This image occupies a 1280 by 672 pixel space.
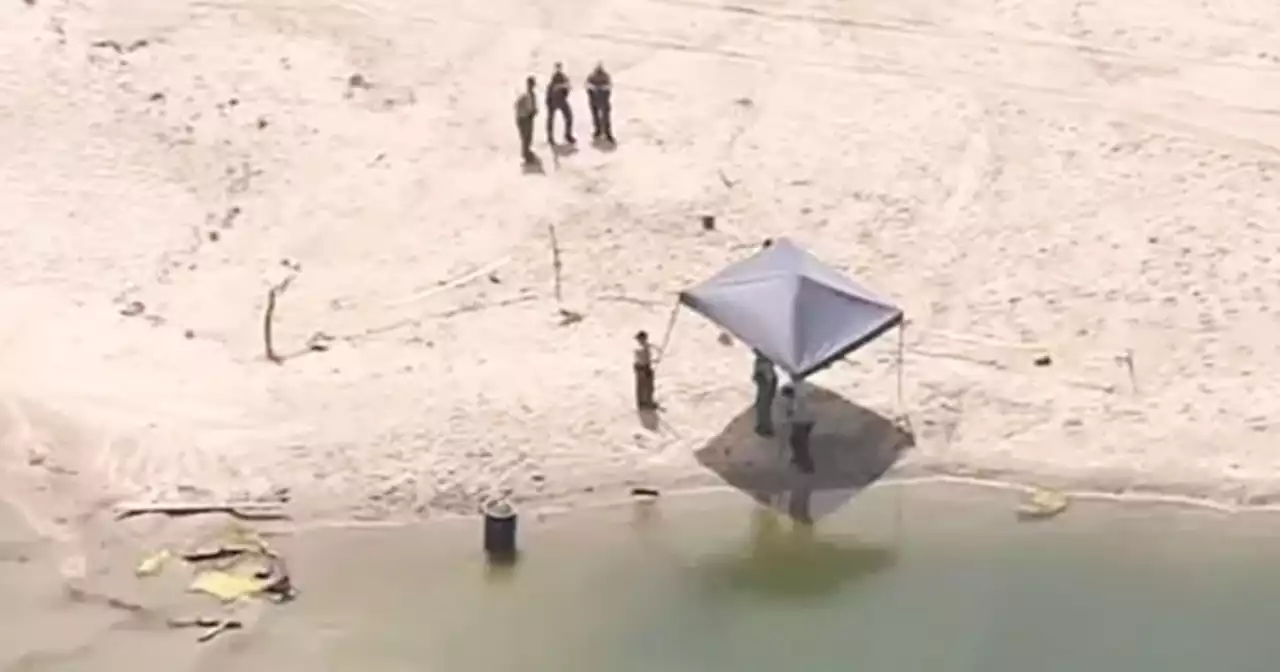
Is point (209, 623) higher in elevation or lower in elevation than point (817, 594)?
lower

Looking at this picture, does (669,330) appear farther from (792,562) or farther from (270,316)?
(270,316)

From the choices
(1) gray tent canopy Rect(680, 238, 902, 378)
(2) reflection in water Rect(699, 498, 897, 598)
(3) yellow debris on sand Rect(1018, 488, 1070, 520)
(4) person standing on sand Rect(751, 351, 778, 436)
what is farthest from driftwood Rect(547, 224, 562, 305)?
(3) yellow debris on sand Rect(1018, 488, 1070, 520)

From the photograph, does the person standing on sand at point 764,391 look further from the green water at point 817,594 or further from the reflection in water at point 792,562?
the reflection in water at point 792,562

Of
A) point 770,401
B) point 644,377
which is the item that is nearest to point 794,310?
point 770,401

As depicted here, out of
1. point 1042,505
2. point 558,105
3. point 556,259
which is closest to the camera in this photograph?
point 1042,505

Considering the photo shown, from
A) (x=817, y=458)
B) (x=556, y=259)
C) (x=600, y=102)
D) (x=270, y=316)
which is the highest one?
(x=600, y=102)

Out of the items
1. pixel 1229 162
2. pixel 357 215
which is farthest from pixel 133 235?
pixel 1229 162

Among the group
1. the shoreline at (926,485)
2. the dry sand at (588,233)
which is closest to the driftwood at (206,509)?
the dry sand at (588,233)
